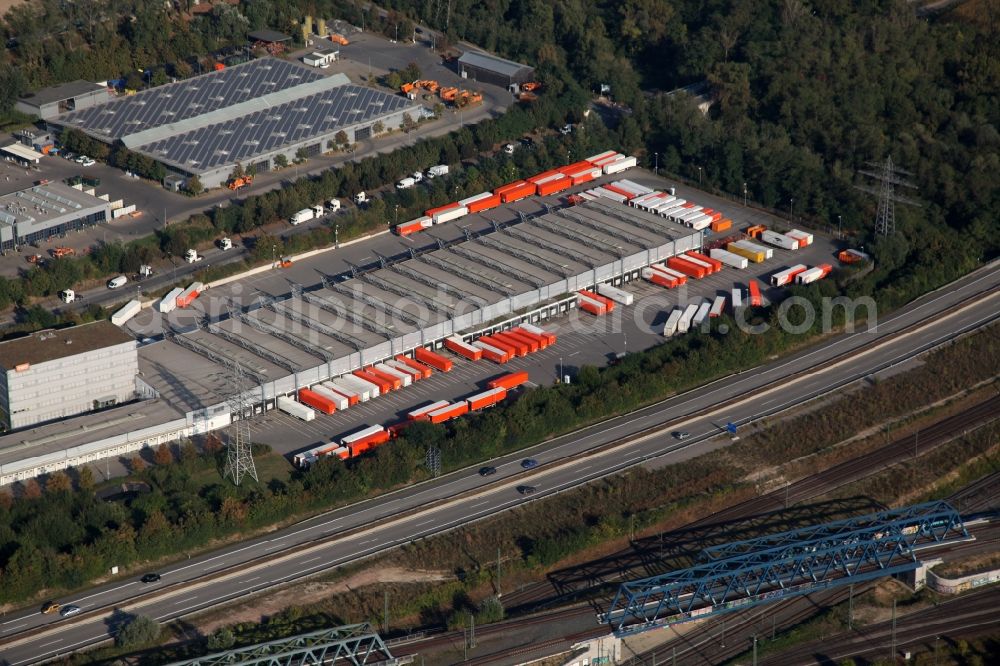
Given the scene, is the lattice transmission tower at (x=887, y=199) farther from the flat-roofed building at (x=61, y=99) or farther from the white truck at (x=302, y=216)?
the flat-roofed building at (x=61, y=99)

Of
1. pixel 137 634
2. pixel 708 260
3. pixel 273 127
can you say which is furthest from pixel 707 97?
pixel 137 634

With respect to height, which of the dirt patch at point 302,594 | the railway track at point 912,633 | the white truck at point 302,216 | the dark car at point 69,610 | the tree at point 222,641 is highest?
the white truck at point 302,216

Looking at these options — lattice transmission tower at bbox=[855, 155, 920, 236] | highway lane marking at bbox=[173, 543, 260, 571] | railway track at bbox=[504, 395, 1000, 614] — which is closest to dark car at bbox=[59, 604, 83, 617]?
highway lane marking at bbox=[173, 543, 260, 571]

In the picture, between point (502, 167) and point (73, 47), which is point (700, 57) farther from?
point (73, 47)

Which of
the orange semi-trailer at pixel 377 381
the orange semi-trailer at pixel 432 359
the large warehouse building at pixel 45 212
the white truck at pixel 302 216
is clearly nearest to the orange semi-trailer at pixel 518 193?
the white truck at pixel 302 216

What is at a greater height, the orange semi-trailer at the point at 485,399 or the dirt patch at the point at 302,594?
the orange semi-trailer at the point at 485,399

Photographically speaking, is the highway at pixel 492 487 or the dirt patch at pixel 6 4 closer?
the highway at pixel 492 487

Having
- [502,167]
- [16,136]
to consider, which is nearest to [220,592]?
[502,167]
